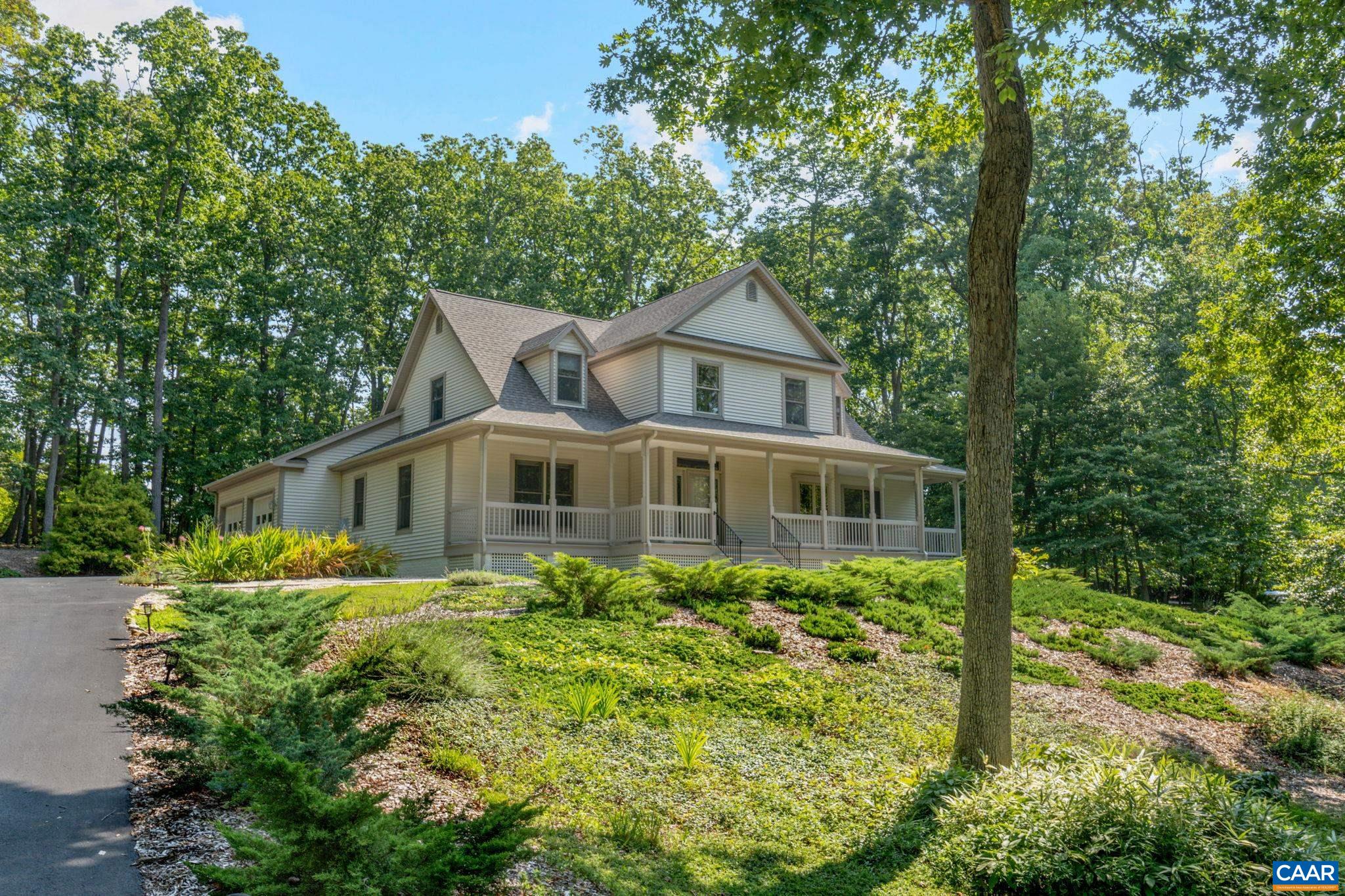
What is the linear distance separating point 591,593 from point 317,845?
805 cm

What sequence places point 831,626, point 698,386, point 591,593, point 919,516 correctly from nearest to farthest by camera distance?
point 591,593
point 831,626
point 698,386
point 919,516

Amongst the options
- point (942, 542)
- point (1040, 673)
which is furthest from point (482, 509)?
point (942, 542)

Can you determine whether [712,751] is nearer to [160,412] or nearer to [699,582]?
[699,582]

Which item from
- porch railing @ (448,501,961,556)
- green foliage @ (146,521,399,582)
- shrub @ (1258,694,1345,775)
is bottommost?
shrub @ (1258,694,1345,775)

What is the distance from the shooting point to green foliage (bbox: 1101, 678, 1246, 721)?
1137 centimetres

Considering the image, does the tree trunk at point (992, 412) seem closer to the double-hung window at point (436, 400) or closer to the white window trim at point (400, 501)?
the white window trim at point (400, 501)

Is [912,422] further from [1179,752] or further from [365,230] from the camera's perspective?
[1179,752]

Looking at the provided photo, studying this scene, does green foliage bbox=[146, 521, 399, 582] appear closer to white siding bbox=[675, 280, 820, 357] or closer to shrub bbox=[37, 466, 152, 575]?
shrub bbox=[37, 466, 152, 575]

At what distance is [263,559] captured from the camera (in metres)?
17.5

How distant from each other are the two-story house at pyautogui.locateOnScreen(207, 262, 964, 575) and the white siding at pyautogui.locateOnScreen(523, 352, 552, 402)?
0.14 ft

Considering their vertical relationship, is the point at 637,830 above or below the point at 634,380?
→ below

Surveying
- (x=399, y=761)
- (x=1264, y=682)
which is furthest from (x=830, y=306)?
(x=399, y=761)

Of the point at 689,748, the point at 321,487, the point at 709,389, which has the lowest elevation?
the point at 689,748

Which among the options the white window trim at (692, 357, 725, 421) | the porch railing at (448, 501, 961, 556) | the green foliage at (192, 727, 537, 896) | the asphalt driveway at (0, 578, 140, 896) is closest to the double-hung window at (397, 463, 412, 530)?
the porch railing at (448, 501, 961, 556)
